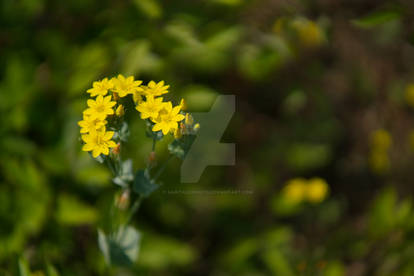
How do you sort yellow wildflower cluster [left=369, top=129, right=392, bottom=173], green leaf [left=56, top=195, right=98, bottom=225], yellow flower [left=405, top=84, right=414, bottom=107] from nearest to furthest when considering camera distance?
green leaf [left=56, top=195, right=98, bottom=225], yellow wildflower cluster [left=369, top=129, right=392, bottom=173], yellow flower [left=405, top=84, right=414, bottom=107]

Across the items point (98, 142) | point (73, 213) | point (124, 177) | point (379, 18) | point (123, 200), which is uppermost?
point (379, 18)

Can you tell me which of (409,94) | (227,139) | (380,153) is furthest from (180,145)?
(409,94)

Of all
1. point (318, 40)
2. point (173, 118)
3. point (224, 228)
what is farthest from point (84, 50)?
point (318, 40)

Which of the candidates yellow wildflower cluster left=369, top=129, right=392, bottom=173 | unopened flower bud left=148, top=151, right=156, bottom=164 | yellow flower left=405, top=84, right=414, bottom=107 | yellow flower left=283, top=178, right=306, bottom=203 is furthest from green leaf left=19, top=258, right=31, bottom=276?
yellow flower left=405, top=84, right=414, bottom=107

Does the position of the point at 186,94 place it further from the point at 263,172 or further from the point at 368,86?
the point at 368,86

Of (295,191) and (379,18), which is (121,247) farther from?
(295,191)

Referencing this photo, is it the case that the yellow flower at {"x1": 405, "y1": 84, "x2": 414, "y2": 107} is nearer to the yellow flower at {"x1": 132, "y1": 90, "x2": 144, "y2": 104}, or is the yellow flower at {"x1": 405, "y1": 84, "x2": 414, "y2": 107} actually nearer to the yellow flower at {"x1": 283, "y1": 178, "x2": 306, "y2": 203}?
the yellow flower at {"x1": 283, "y1": 178, "x2": 306, "y2": 203}

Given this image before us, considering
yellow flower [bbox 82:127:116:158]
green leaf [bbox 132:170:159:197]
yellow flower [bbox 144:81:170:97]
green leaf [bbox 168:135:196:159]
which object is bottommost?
green leaf [bbox 132:170:159:197]
